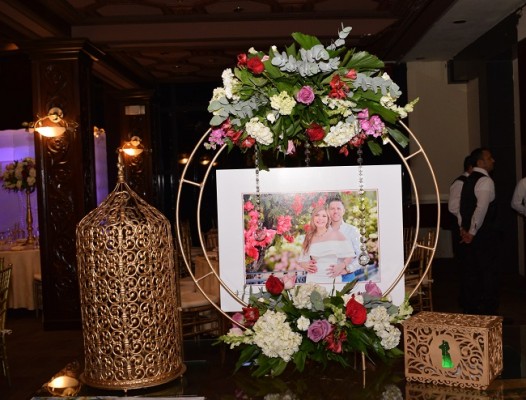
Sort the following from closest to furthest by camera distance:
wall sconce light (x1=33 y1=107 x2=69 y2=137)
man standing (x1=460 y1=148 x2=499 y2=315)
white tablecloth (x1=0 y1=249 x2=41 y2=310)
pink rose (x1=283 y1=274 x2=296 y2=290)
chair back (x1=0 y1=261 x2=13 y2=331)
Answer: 1. pink rose (x1=283 y1=274 x2=296 y2=290)
2. chair back (x1=0 y1=261 x2=13 y2=331)
3. man standing (x1=460 y1=148 x2=499 y2=315)
4. wall sconce light (x1=33 y1=107 x2=69 y2=137)
5. white tablecloth (x1=0 y1=249 x2=41 y2=310)

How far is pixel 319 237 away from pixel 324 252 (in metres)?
0.04

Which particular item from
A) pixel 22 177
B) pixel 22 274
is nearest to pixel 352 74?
pixel 22 274

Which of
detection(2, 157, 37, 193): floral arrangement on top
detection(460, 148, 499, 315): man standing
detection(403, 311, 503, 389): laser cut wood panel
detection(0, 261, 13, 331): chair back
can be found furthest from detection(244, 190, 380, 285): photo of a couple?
detection(2, 157, 37, 193): floral arrangement on top

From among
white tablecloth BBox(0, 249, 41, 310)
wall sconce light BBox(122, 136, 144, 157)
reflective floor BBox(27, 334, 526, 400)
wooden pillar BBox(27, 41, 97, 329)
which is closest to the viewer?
reflective floor BBox(27, 334, 526, 400)

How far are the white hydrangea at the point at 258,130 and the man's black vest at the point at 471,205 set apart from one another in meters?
4.15

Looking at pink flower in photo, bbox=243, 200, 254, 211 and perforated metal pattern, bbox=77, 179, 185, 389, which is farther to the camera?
pink flower in photo, bbox=243, 200, 254, 211

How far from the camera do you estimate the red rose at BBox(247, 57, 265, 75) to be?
1.64 meters

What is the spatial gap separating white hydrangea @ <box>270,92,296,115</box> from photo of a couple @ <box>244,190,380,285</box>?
27 centimetres

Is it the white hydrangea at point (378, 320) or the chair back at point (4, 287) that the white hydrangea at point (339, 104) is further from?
the chair back at point (4, 287)

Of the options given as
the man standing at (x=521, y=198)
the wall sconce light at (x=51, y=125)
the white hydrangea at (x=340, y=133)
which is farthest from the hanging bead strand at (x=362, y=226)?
the wall sconce light at (x=51, y=125)

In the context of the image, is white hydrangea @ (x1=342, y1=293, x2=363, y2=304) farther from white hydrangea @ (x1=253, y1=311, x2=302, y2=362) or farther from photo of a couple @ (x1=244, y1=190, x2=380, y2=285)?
white hydrangea @ (x1=253, y1=311, x2=302, y2=362)

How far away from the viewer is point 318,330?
167 cm

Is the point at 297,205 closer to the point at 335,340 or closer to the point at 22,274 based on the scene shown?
the point at 335,340

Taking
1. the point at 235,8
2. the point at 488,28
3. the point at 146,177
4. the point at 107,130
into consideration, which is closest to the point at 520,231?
the point at 488,28
